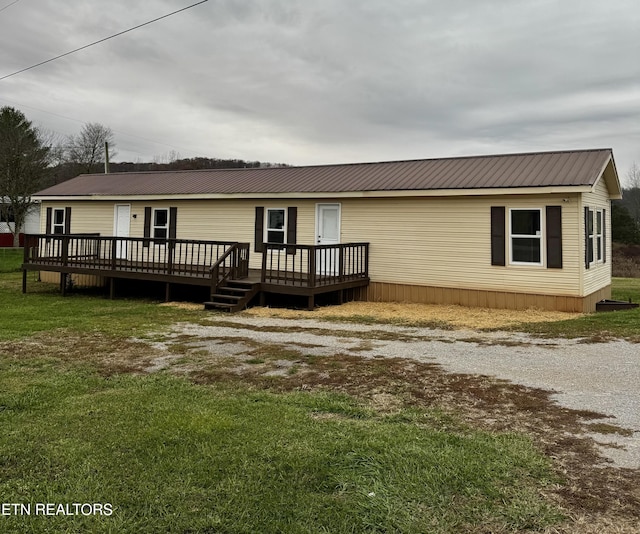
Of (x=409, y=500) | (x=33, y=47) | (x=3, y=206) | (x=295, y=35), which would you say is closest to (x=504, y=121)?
(x=295, y=35)

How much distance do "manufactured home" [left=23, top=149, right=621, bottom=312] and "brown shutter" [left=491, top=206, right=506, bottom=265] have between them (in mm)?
23

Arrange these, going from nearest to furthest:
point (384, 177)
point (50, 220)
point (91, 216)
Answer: point (384, 177) → point (91, 216) → point (50, 220)

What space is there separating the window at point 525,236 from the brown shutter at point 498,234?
0.56 feet

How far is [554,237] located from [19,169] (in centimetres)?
3134

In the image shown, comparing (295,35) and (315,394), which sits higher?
(295,35)

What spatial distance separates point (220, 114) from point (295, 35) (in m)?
12.7

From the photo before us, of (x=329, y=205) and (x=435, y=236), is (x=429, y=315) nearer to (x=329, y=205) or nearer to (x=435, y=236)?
(x=435, y=236)

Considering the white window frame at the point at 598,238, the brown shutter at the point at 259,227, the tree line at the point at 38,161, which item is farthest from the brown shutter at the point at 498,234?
the tree line at the point at 38,161

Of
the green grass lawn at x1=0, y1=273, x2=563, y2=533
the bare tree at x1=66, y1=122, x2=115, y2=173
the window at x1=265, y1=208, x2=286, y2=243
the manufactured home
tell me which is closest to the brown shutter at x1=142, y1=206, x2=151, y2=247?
the manufactured home

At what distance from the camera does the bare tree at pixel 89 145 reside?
137 ft

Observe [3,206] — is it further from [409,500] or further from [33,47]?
[409,500]

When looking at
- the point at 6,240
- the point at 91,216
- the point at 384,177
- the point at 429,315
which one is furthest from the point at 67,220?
the point at 6,240

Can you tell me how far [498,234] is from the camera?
1082cm

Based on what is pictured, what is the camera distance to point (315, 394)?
14.9ft
